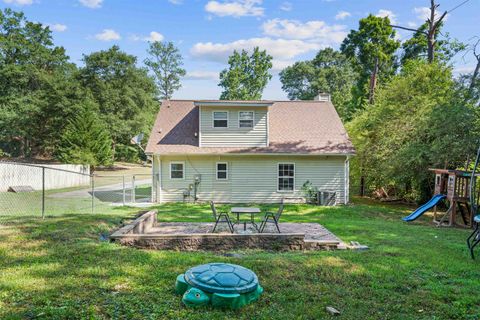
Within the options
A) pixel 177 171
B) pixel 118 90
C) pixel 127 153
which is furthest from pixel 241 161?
pixel 127 153

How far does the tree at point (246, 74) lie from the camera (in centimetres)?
3969

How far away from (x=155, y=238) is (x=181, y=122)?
10.4 m

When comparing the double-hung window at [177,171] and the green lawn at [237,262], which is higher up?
the double-hung window at [177,171]

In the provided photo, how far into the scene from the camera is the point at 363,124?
17688 millimetres

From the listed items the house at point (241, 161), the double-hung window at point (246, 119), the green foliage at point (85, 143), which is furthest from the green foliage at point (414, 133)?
the green foliage at point (85, 143)

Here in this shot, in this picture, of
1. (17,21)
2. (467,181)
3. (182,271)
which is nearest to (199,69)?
(17,21)

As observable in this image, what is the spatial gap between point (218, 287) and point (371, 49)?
29168 millimetres

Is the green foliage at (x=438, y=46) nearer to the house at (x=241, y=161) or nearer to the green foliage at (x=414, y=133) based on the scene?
the green foliage at (x=414, y=133)

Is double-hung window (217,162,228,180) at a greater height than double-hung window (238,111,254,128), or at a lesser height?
lesser

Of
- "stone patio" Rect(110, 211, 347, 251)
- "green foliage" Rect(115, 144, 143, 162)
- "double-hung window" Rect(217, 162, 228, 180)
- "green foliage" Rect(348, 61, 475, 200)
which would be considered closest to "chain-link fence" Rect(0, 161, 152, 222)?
"double-hung window" Rect(217, 162, 228, 180)

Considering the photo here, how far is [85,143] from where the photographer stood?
25.5 meters

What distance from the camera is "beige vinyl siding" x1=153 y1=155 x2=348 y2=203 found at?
15.3 m

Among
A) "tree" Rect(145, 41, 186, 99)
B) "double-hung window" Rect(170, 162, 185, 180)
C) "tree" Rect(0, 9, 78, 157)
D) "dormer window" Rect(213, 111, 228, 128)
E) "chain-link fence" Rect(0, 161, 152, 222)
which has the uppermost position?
"tree" Rect(145, 41, 186, 99)

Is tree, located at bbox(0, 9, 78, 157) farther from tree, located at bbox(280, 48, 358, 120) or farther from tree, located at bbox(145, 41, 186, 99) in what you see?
tree, located at bbox(280, 48, 358, 120)
